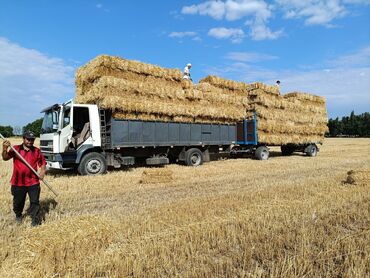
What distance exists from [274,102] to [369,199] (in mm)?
12490

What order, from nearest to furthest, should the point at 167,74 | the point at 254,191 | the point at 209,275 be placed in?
the point at 209,275 < the point at 254,191 < the point at 167,74

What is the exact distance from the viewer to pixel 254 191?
8.46 meters

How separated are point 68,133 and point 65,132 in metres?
0.11

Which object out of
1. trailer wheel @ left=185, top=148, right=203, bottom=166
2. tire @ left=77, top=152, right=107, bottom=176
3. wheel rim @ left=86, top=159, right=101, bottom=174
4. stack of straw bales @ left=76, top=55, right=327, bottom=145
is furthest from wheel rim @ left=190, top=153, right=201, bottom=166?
wheel rim @ left=86, top=159, right=101, bottom=174

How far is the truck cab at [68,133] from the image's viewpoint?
458 inches

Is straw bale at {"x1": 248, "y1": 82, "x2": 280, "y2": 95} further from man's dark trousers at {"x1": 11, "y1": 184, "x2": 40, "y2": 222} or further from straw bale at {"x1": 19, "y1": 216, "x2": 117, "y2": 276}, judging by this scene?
straw bale at {"x1": 19, "y1": 216, "x2": 117, "y2": 276}

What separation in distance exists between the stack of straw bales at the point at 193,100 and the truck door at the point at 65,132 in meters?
1.40

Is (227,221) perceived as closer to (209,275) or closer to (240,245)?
(240,245)

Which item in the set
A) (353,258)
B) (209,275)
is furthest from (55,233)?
(353,258)

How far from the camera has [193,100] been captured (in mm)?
15555

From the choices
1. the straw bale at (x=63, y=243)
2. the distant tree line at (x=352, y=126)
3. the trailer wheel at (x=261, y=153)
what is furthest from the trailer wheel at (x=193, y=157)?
the distant tree line at (x=352, y=126)

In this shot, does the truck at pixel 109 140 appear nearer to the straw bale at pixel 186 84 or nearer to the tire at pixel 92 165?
the tire at pixel 92 165

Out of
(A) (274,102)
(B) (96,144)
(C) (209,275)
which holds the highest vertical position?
(A) (274,102)

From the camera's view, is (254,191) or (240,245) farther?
(254,191)
